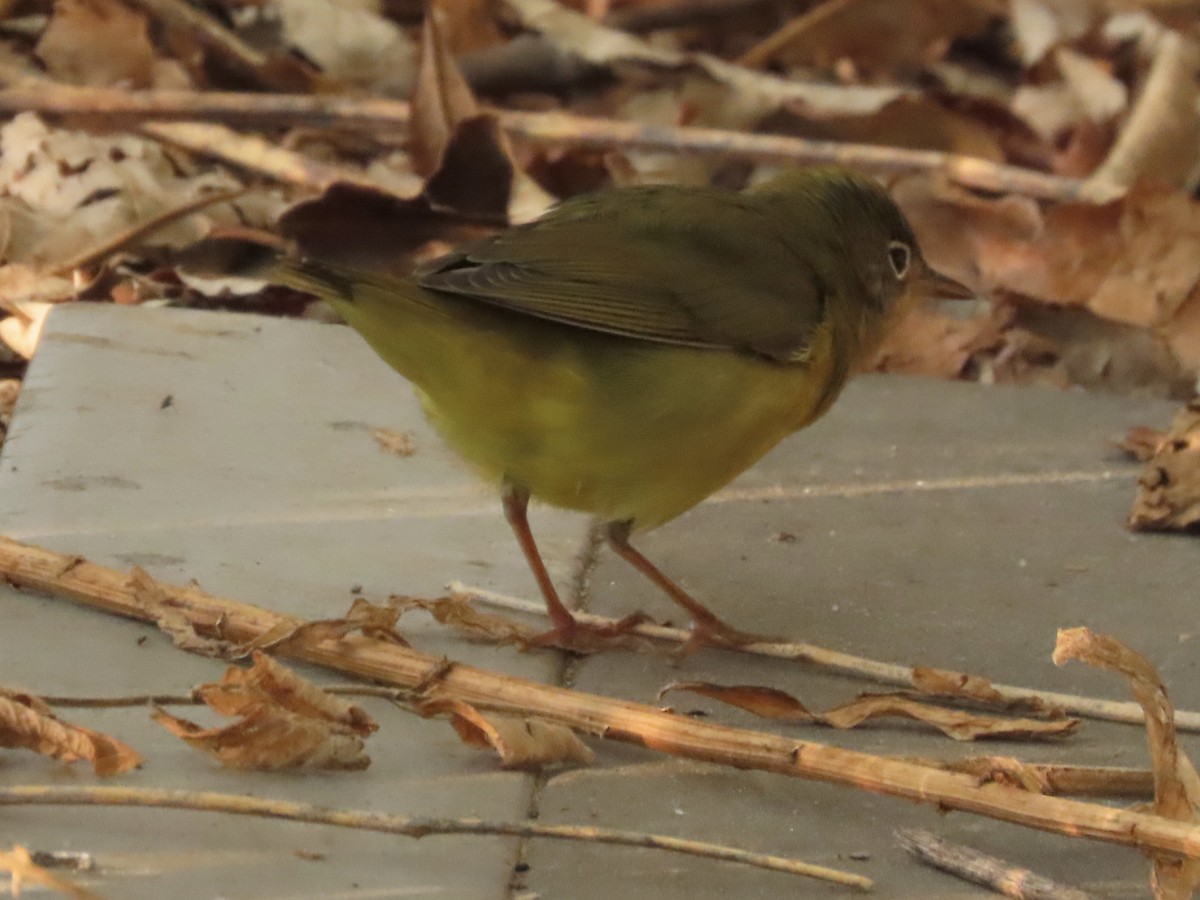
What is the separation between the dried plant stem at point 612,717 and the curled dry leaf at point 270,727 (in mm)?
218

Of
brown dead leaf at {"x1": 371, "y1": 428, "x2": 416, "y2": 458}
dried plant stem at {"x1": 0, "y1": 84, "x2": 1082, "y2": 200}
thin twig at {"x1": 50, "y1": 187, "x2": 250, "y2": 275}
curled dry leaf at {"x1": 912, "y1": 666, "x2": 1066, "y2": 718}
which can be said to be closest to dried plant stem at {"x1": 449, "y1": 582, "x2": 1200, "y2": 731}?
curled dry leaf at {"x1": 912, "y1": 666, "x2": 1066, "y2": 718}

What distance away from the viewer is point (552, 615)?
130 inches

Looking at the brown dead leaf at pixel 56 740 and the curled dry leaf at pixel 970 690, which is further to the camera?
the curled dry leaf at pixel 970 690

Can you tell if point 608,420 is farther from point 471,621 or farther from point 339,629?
point 339,629

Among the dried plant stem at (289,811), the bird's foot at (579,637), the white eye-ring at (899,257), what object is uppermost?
the white eye-ring at (899,257)

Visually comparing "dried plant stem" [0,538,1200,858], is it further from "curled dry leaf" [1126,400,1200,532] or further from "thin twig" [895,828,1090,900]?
"curled dry leaf" [1126,400,1200,532]

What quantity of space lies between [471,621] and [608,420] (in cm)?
46

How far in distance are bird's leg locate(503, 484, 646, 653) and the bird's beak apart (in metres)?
1.39

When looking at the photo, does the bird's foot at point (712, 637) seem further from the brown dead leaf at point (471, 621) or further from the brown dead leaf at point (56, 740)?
the brown dead leaf at point (56, 740)

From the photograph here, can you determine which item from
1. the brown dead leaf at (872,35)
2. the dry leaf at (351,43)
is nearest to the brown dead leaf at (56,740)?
the dry leaf at (351,43)

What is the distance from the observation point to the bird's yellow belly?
322cm

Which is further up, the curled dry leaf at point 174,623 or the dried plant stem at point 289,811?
the dried plant stem at point 289,811

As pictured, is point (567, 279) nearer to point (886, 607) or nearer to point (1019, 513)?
point (886, 607)

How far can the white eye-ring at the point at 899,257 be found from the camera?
164 inches
